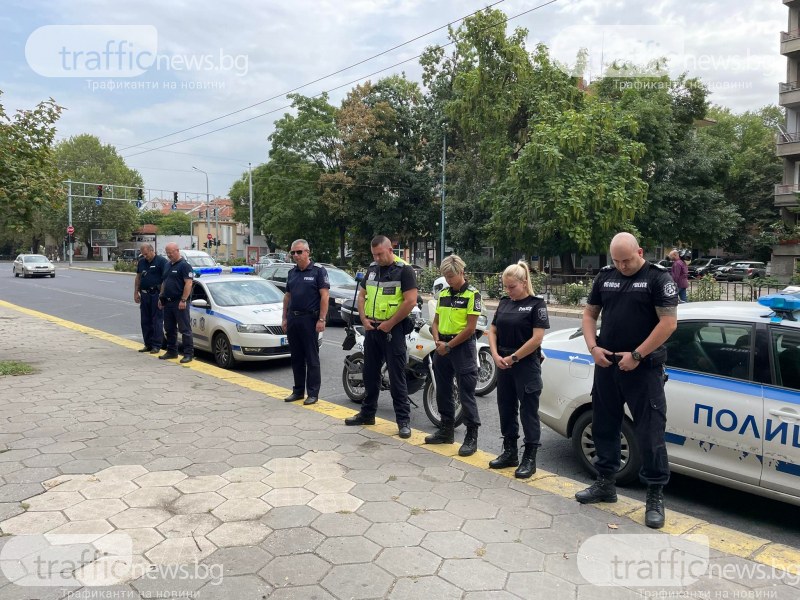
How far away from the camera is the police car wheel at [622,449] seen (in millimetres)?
4219

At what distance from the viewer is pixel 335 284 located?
14.3 m

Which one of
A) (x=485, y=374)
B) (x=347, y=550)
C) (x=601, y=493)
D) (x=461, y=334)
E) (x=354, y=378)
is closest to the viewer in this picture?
(x=347, y=550)

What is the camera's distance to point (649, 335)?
11.9 ft

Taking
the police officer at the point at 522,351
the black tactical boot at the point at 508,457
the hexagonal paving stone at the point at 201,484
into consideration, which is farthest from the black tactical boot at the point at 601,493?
the hexagonal paving stone at the point at 201,484

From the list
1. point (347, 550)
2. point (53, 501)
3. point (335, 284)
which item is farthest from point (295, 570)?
point (335, 284)

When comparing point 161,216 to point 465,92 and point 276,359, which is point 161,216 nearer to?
point 465,92

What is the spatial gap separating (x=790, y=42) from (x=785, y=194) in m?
9.10

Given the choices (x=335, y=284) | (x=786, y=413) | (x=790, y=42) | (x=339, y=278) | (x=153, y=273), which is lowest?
(x=786, y=413)

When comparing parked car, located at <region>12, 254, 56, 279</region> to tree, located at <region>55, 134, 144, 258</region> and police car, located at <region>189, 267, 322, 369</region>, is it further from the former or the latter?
tree, located at <region>55, 134, 144, 258</region>

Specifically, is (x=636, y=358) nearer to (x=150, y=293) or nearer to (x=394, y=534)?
(x=394, y=534)

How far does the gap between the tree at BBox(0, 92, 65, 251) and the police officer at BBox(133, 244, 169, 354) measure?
1.41 meters

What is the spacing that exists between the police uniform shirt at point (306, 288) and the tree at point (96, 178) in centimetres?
6801

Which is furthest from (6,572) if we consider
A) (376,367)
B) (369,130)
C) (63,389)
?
(369,130)

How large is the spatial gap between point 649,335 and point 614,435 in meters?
0.78
